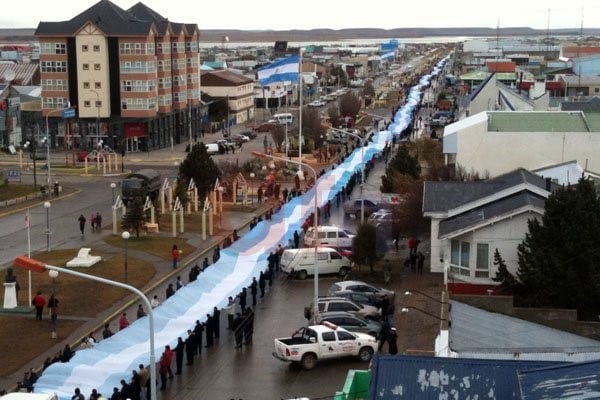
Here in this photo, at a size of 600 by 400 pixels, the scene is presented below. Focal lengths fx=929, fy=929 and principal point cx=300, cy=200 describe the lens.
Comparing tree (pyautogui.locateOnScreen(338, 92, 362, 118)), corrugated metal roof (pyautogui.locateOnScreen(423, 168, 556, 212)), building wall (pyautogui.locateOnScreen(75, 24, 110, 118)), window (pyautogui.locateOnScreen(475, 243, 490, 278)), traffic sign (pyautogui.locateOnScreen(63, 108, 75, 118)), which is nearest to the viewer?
window (pyautogui.locateOnScreen(475, 243, 490, 278))

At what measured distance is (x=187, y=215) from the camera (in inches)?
1645

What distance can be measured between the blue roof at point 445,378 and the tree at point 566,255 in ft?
29.4

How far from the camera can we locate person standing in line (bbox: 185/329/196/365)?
68.7 feet

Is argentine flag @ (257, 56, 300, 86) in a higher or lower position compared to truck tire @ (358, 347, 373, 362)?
higher

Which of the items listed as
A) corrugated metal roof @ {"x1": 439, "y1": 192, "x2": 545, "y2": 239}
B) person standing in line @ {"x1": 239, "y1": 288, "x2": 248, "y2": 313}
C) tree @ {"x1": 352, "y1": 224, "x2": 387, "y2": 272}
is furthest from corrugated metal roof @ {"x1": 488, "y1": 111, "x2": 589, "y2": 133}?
person standing in line @ {"x1": 239, "y1": 288, "x2": 248, "y2": 313}

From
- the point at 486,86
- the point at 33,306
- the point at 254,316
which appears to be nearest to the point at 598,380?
the point at 254,316

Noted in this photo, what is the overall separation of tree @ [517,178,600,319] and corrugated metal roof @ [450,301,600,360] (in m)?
4.41

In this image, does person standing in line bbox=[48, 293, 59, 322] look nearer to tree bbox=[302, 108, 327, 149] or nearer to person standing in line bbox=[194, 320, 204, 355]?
person standing in line bbox=[194, 320, 204, 355]

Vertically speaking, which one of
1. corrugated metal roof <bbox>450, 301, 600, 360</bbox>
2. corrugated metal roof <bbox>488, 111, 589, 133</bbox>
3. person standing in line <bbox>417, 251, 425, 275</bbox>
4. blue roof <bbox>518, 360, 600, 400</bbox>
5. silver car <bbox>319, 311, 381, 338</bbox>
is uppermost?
corrugated metal roof <bbox>488, 111, 589, 133</bbox>

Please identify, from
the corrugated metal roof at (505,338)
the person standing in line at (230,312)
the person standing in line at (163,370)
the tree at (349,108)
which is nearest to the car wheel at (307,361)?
the person standing in line at (163,370)

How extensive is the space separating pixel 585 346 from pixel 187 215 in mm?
26829

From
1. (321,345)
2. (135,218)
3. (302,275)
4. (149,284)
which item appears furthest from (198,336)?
(135,218)

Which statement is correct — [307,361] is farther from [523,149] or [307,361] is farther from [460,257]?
[523,149]

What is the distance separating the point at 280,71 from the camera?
3403 centimetres
